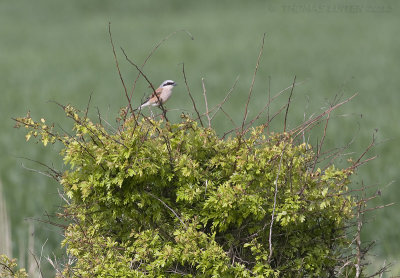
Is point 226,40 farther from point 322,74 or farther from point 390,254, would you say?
point 390,254

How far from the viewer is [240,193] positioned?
3.67 metres

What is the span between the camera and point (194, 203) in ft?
12.7

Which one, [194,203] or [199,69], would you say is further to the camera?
[199,69]

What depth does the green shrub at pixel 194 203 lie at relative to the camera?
12.1ft

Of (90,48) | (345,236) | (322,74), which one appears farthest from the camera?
(90,48)

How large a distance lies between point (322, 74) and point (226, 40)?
26.7 feet

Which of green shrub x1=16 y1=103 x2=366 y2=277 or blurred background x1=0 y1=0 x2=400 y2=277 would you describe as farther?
blurred background x1=0 y1=0 x2=400 y2=277

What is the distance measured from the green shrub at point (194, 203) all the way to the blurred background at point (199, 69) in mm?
3267

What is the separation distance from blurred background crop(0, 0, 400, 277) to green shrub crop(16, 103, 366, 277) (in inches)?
129

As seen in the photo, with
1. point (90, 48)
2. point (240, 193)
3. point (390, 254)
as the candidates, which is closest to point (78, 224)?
point (240, 193)

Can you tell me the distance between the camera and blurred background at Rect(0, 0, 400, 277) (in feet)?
38.3

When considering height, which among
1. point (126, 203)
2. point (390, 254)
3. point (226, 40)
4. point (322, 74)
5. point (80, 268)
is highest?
point (226, 40)

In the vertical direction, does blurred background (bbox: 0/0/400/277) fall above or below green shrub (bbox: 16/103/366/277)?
above

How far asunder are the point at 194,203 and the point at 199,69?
23430mm
